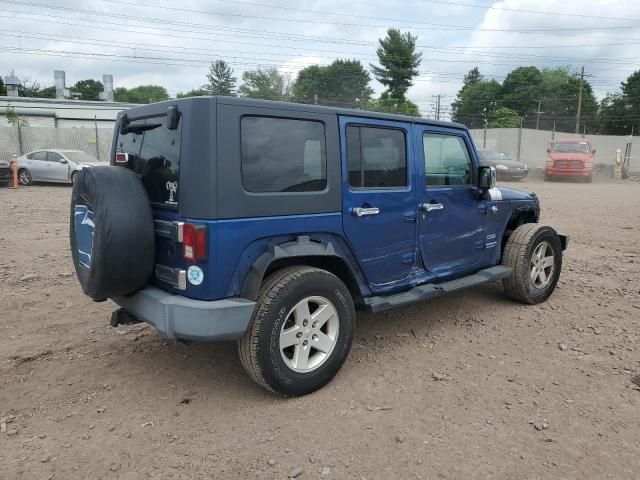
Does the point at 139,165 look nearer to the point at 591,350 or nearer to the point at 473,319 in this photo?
the point at 473,319

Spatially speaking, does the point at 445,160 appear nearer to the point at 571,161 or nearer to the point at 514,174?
the point at 514,174

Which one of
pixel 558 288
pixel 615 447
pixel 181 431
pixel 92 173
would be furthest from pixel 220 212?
pixel 558 288

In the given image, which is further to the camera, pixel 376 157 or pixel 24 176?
pixel 24 176

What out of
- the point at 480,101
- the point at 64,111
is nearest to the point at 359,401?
the point at 64,111

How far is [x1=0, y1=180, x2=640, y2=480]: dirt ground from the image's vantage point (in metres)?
2.67

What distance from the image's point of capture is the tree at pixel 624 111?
5819cm

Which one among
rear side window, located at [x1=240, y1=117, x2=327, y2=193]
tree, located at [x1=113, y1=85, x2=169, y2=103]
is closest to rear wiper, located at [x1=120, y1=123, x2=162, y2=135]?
rear side window, located at [x1=240, y1=117, x2=327, y2=193]

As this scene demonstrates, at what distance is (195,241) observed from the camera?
2.92 metres

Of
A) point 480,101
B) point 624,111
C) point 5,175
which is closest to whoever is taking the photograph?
point 5,175

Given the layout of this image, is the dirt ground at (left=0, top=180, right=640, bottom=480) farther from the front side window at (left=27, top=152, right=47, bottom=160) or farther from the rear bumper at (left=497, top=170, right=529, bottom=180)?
the rear bumper at (left=497, top=170, right=529, bottom=180)

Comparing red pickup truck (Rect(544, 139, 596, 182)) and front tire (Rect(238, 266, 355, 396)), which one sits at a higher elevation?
red pickup truck (Rect(544, 139, 596, 182))

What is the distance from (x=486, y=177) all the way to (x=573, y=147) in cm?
2312

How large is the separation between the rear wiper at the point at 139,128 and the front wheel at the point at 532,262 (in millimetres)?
3624

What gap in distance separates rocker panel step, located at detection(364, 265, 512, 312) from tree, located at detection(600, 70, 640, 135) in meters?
63.6
